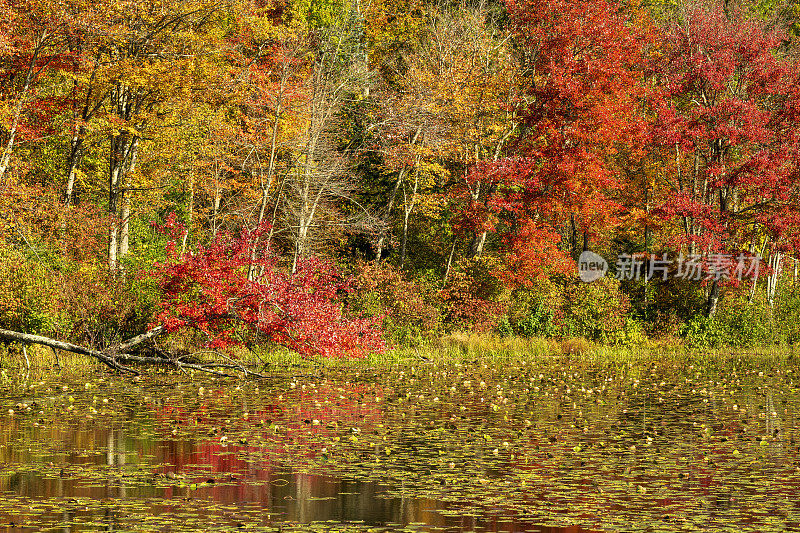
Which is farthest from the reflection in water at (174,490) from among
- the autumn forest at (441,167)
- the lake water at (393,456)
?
the autumn forest at (441,167)

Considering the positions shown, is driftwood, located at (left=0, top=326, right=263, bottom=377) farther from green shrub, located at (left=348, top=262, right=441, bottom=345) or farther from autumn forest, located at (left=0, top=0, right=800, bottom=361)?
green shrub, located at (left=348, top=262, right=441, bottom=345)

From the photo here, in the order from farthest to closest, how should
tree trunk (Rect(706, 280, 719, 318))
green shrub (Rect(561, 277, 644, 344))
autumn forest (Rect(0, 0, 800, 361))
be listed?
tree trunk (Rect(706, 280, 719, 318)) < green shrub (Rect(561, 277, 644, 344)) < autumn forest (Rect(0, 0, 800, 361))

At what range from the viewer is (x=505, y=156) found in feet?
119

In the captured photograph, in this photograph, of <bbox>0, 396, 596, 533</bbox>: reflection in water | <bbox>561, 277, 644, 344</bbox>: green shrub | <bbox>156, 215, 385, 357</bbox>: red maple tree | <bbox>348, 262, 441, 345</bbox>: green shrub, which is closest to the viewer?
<bbox>0, 396, 596, 533</bbox>: reflection in water

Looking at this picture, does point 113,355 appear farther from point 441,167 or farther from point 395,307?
point 441,167

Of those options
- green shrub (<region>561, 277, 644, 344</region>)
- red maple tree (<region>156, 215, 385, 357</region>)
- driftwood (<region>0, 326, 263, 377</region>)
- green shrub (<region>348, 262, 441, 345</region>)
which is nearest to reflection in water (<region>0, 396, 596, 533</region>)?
driftwood (<region>0, 326, 263, 377</region>)

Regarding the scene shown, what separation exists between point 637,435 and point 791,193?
2247 centimetres

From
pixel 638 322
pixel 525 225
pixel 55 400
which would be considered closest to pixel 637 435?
pixel 55 400

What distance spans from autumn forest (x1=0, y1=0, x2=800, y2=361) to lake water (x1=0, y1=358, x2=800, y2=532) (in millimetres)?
8631

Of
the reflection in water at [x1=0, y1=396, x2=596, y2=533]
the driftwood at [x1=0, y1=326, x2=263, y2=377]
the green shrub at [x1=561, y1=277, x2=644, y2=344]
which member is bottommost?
the reflection in water at [x1=0, y1=396, x2=596, y2=533]

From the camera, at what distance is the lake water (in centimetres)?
937

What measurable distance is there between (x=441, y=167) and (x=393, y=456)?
79.2 ft

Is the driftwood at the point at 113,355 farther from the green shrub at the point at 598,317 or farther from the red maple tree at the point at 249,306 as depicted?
the green shrub at the point at 598,317

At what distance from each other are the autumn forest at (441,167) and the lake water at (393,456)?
340 inches
